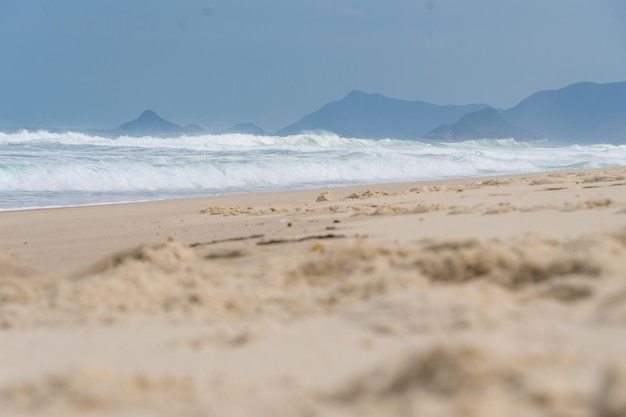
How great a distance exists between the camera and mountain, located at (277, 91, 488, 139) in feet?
450

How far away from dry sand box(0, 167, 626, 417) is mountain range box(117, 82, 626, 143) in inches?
4246

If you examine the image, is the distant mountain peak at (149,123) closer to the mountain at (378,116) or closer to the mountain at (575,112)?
the mountain at (378,116)

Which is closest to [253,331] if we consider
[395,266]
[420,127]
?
Answer: [395,266]

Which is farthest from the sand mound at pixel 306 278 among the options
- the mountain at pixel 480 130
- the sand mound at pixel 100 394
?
the mountain at pixel 480 130

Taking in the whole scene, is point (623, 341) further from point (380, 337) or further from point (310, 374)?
point (310, 374)

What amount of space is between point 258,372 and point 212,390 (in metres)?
0.18

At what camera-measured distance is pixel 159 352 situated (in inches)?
101

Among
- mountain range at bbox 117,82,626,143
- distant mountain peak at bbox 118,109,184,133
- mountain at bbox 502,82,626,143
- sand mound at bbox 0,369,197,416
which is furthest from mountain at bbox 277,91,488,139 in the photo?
sand mound at bbox 0,369,197,416

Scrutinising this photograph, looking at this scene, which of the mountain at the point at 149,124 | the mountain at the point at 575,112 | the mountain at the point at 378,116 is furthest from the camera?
the mountain at the point at 378,116

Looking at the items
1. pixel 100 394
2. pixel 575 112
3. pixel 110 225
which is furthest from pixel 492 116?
pixel 100 394

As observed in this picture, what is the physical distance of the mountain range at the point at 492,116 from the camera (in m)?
116

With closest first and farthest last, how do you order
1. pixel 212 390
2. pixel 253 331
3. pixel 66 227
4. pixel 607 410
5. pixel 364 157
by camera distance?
pixel 607 410
pixel 212 390
pixel 253 331
pixel 66 227
pixel 364 157

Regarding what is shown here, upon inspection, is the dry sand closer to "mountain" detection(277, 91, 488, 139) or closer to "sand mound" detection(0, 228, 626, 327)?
"sand mound" detection(0, 228, 626, 327)

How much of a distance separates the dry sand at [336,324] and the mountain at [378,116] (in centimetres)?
12813
